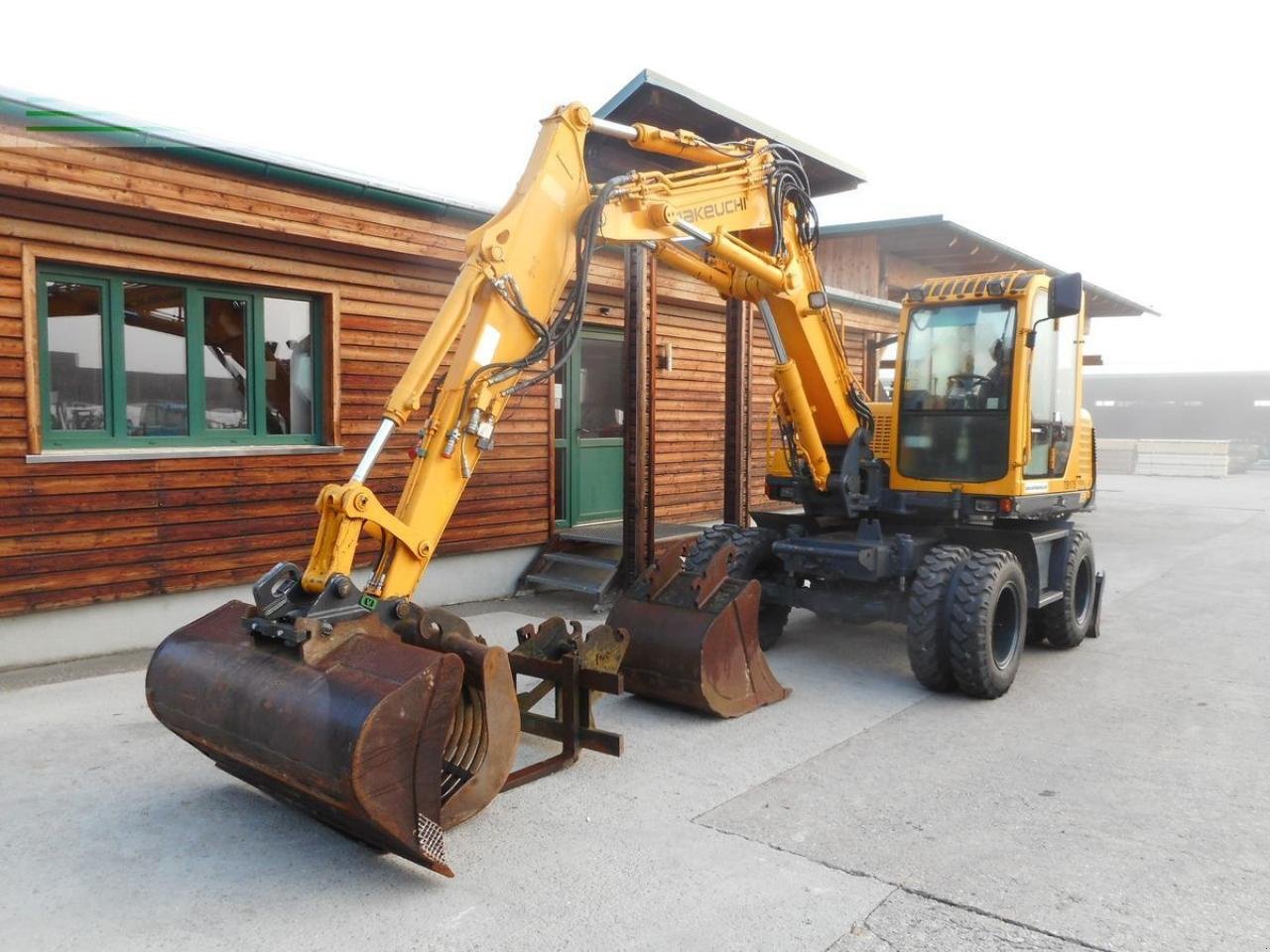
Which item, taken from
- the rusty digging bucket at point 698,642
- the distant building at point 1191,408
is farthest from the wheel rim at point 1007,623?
the distant building at point 1191,408

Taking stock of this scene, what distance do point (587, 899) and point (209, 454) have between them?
4.85m

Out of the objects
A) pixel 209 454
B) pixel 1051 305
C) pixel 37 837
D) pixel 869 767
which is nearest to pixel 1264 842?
pixel 869 767

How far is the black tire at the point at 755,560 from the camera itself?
6.72 meters

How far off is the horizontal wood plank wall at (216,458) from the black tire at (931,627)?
4.14 metres

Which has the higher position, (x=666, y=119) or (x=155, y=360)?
(x=666, y=119)

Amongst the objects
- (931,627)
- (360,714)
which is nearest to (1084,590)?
(931,627)

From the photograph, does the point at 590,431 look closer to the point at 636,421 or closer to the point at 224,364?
the point at 636,421

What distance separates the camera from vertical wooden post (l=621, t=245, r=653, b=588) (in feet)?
25.4

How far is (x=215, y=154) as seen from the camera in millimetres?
6418

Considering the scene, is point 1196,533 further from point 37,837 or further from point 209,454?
point 37,837

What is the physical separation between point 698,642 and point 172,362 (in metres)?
4.39

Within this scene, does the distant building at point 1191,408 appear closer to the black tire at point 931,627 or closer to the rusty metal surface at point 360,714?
the black tire at point 931,627

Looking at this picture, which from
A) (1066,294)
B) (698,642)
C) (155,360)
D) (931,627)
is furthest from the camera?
(155,360)

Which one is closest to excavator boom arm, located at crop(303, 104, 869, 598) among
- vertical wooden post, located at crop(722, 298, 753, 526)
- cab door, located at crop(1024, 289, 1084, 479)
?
cab door, located at crop(1024, 289, 1084, 479)
